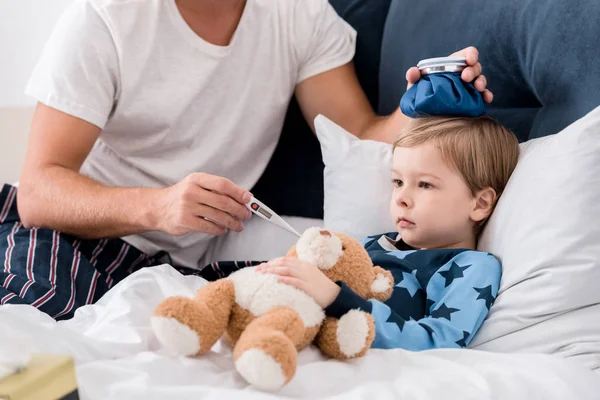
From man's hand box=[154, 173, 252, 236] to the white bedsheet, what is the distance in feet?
0.87

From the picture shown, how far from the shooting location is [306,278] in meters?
0.95

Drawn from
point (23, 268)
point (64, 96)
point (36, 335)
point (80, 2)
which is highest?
point (80, 2)

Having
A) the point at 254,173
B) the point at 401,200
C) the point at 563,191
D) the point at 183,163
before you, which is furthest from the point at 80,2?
the point at 563,191

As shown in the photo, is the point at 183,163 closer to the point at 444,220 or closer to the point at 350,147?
the point at 350,147

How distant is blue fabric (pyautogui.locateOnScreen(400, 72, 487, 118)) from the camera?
124 centimetres

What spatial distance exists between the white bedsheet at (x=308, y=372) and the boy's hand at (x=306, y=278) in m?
0.08

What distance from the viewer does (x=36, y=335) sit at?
90 cm

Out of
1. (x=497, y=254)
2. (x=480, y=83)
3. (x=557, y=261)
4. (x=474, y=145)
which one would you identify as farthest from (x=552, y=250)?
(x=480, y=83)

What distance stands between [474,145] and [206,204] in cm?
47

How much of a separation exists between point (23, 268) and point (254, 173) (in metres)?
0.58

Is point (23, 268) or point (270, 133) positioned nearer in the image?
point (23, 268)

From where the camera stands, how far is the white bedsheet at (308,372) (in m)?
0.83

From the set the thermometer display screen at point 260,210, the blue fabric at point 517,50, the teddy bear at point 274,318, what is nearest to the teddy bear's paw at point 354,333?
the teddy bear at point 274,318

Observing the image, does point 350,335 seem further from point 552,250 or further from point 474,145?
point 474,145
